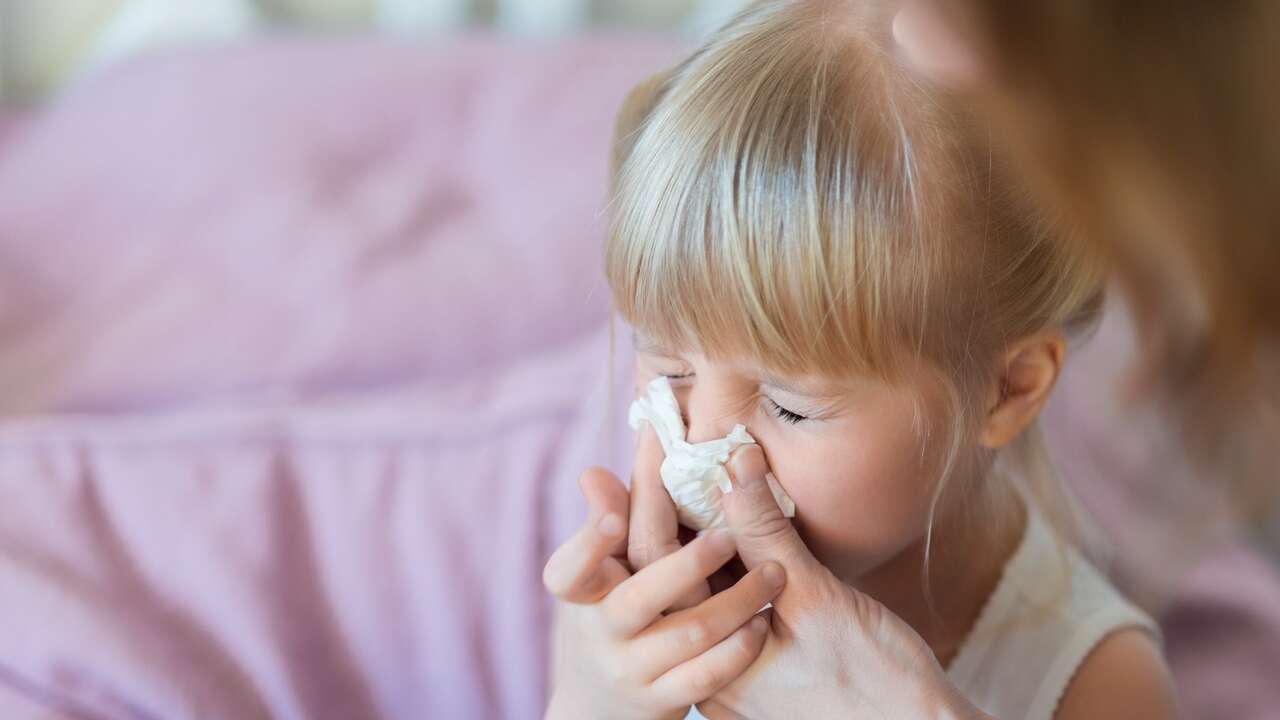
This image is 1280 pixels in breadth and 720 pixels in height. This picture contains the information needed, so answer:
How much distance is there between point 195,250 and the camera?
134 cm

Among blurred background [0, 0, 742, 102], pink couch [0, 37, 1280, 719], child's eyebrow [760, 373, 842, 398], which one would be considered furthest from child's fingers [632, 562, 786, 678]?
blurred background [0, 0, 742, 102]

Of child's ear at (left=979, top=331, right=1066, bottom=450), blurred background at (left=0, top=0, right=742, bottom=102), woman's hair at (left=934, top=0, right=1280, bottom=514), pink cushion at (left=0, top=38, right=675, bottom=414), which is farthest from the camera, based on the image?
blurred background at (left=0, top=0, right=742, bottom=102)

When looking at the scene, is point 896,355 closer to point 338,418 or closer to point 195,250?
point 338,418

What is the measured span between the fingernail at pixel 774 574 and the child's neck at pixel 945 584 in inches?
6.5

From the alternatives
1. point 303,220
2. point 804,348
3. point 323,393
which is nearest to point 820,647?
point 804,348

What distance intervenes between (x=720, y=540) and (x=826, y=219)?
195 mm

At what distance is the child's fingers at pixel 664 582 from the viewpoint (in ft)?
2.28

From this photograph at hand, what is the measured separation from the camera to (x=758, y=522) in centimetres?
70

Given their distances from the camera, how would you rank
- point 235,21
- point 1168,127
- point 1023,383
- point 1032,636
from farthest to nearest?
1. point 235,21
2. point 1032,636
3. point 1023,383
4. point 1168,127

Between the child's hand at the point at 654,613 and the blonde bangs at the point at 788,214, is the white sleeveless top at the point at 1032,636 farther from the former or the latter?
the blonde bangs at the point at 788,214

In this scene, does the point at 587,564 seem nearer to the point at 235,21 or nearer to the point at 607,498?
the point at 607,498

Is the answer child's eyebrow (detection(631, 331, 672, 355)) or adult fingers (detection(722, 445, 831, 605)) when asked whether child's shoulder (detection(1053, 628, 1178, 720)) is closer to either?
adult fingers (detection(722, 445, 831, 605))

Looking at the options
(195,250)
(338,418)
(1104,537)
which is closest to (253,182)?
(195,250)

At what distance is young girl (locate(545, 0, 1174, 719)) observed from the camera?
67 cm
